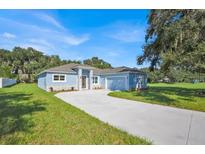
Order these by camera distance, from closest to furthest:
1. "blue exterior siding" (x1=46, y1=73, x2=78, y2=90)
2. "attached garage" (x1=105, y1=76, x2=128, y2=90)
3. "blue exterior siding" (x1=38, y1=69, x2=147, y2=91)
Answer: "blue exterior siding" (x1=46, y1=73, x2=78, y2=90) < "blue exterior siding" (x1=38, y1=69, x2=147, y2=91) < "attached garage" (x1=105, y1=76, x2=128, y2=90)

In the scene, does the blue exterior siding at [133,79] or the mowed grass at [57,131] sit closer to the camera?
the mowed grass at [57,131]

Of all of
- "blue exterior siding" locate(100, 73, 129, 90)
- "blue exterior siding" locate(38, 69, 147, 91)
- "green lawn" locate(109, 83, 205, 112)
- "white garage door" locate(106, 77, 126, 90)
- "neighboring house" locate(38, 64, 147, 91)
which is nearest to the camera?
"green lawn" locate(109, 83, 205, 112)

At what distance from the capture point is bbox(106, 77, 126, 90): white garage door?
71.5 ft

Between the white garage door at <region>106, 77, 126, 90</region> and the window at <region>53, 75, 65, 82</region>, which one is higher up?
the window at <region>53, 75, 65, 82</region>

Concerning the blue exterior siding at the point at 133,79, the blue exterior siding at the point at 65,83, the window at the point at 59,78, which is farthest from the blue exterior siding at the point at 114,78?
the window at the point at 59,78

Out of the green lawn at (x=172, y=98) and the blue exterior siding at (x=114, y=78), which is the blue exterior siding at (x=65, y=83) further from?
the green lawn at (x=172, y=98)

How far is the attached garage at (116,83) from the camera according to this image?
21.6 metres

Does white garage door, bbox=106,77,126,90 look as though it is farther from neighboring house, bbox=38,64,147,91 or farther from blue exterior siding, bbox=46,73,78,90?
blue exterior siding, bbox=46,73,78,90

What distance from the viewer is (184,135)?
14.9 ft


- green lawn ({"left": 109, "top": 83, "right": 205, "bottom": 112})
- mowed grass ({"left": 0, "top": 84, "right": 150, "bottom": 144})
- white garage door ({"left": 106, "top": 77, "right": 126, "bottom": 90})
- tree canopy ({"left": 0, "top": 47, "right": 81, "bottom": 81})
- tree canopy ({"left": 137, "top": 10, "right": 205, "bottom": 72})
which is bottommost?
mowed grass ({"left": 0, "top": 84, "right": 150, "bottom": 144})

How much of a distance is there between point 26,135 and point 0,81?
21521mm

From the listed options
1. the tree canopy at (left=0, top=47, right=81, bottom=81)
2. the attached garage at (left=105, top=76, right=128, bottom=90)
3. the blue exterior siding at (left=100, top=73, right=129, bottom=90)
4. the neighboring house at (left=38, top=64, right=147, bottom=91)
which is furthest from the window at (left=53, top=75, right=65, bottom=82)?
the tree canopy at (left=0, top=47, right=81, bottom=81)

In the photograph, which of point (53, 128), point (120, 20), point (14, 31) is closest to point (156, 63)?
point (120, 20)

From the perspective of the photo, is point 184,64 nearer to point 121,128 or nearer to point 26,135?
point 121,128
